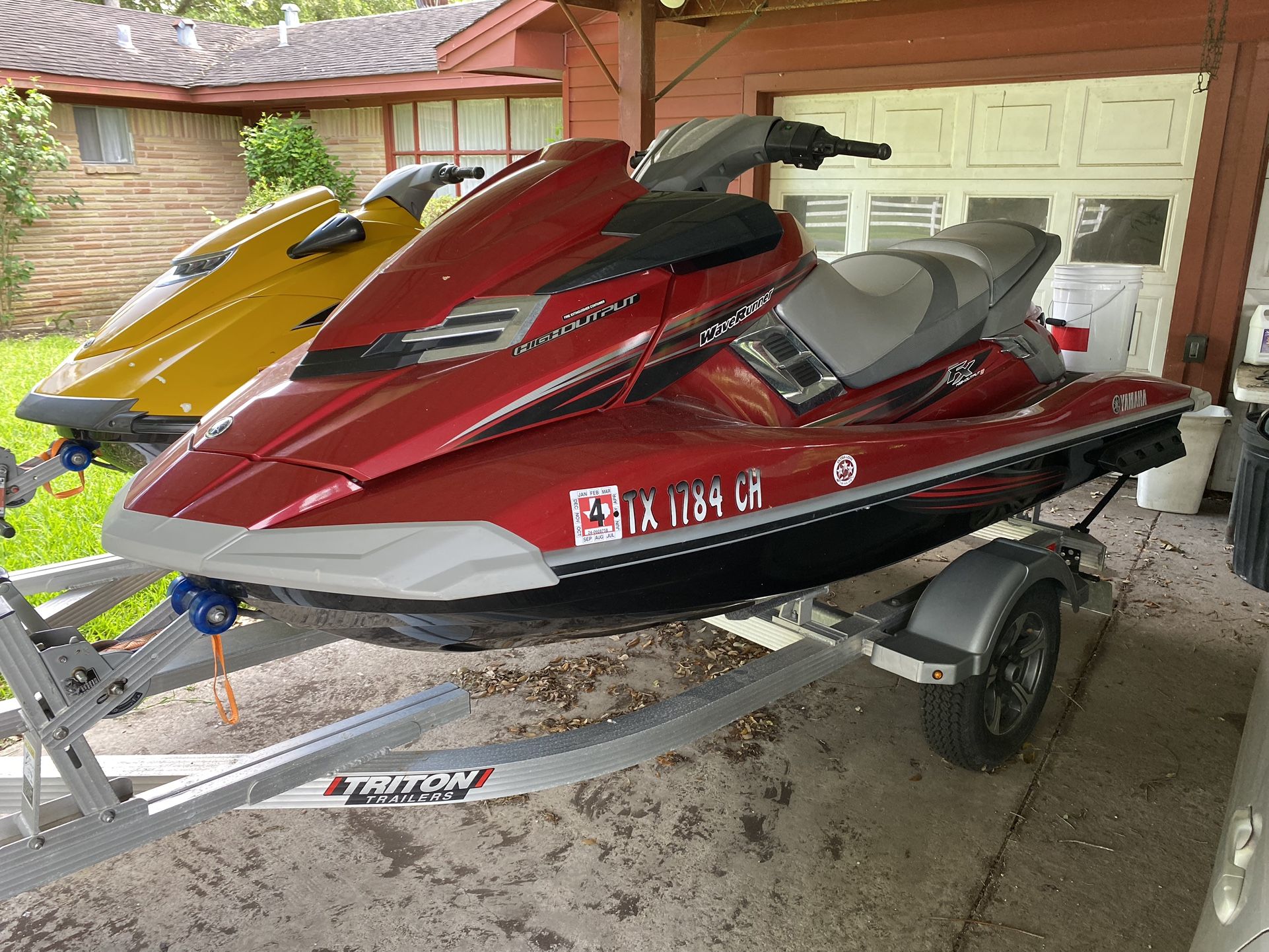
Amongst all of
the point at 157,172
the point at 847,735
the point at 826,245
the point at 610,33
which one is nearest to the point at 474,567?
the point at 847,735

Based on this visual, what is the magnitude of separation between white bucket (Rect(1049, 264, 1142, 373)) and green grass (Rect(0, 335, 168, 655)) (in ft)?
15.7

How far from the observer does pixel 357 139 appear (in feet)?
41.6

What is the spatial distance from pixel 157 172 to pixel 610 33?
8.48m

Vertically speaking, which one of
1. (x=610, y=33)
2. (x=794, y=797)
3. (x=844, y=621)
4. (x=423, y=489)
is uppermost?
(x=610, y=33)

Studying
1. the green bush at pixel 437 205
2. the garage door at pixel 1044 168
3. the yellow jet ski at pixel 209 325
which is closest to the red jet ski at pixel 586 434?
the yellow jet ski at pixel 209 325

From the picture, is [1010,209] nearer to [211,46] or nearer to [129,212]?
[129,212]

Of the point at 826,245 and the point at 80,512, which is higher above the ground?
the point at 826,245

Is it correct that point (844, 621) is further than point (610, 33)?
No

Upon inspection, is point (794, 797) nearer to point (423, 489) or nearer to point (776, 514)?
point (776, 514)

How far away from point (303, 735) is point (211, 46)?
54.8 feet

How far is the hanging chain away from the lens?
4.67 meters

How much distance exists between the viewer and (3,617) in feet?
5.24

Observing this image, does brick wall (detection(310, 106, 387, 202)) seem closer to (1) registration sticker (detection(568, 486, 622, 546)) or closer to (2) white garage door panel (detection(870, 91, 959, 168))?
(2) white garage door panel (detection(870, 91, 959, 168))

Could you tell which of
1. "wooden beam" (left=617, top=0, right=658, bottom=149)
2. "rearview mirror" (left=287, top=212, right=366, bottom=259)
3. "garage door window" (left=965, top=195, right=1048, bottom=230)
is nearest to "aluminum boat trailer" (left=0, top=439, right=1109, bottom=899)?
"rearview mirror" (left=287, top=212, right=366, bottom=259)
